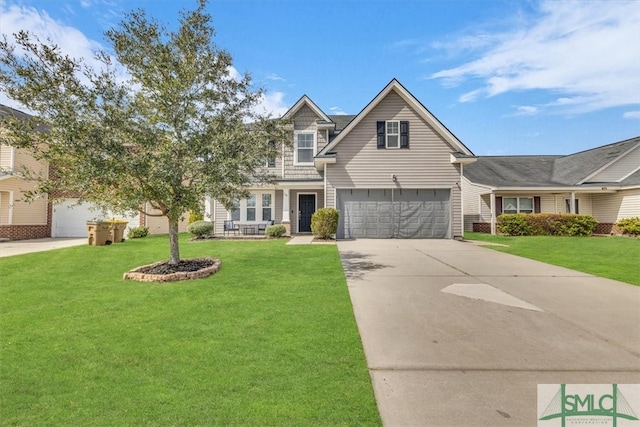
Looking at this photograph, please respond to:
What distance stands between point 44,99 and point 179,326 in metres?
5.82

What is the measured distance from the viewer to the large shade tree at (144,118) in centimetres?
628

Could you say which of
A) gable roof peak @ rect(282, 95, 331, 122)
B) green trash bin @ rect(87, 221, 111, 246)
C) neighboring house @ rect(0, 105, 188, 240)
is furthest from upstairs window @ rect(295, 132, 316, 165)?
green trash bin @ rect(87, 221, 111, 246)

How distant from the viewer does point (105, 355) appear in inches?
138

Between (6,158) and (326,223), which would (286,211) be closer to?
(326,223)

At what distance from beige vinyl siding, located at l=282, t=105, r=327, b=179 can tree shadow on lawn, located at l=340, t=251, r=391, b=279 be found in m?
8.39

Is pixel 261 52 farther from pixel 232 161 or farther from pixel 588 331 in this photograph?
pixel 588 331

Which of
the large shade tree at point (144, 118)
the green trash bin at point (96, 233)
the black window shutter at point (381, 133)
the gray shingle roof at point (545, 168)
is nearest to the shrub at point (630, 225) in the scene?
the gray shingle roof at point (545, 168)

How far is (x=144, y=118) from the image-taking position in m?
7.53

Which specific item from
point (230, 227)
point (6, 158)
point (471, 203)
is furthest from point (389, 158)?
point (6, 158)

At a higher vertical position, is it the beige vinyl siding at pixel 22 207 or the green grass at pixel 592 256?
A: the beige vinyl siding at pixel 22 207

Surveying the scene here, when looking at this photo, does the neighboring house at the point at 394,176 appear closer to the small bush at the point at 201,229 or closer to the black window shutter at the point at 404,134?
Answer: the black window shutter at the point at 404,134

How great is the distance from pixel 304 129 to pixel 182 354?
16.0 m

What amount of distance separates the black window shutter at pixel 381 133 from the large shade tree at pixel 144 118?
8.58m

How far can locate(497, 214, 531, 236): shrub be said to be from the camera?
1817 centimetres
